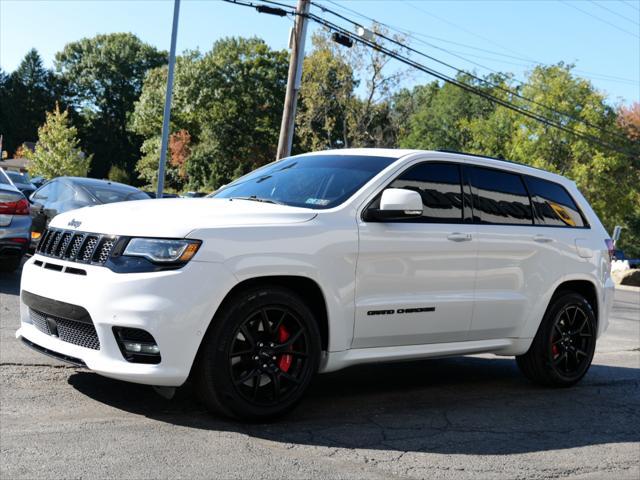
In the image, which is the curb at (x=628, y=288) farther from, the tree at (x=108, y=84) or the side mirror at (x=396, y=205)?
the tree at (x=108, y=84)

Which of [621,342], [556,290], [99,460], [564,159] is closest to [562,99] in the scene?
[564,159]

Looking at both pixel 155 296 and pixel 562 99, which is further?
pixel 562 99

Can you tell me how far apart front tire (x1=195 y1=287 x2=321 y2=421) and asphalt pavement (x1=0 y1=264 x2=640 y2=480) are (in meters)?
0.15

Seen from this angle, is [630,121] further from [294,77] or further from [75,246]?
[75,246]

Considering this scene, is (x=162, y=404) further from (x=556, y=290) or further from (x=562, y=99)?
(x=562, y=99)

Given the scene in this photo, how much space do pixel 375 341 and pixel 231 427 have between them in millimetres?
1182

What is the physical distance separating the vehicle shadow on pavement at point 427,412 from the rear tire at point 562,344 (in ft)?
0.50

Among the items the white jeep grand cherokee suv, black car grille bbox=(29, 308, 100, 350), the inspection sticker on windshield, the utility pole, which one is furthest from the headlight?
the utility pole

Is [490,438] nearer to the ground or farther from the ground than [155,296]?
nearer to the ground

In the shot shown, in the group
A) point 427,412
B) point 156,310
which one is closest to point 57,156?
point 427,412

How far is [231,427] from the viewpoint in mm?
4520

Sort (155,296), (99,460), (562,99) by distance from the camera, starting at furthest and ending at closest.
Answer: (562,99)
(155,296)
(99,460)

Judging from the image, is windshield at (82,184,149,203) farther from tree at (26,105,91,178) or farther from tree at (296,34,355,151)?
tree at (26,105,91,178)

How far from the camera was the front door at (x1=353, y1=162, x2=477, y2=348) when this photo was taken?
200 inches
